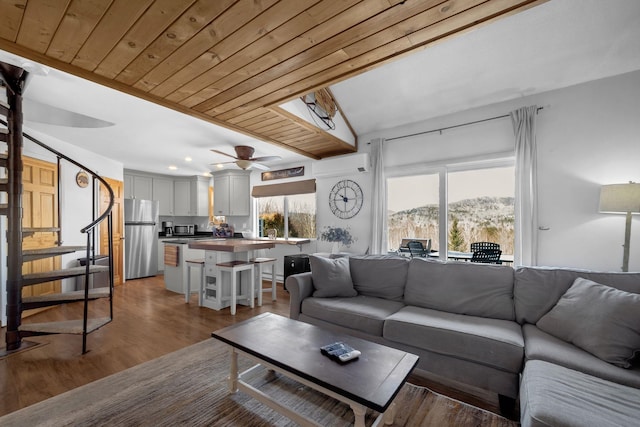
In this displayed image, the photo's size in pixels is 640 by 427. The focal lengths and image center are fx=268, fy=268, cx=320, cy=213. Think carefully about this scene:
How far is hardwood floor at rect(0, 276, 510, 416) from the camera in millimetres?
1919

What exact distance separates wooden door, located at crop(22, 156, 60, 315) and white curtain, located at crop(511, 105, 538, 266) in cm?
588

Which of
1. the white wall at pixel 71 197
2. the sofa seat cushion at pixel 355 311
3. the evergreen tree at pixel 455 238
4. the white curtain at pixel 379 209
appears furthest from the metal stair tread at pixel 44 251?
the evergreen tree at pixel 455 238

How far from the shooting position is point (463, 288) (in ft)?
7.66

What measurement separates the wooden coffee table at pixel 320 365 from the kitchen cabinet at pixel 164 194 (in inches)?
229

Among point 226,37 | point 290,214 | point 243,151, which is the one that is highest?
point 226,37

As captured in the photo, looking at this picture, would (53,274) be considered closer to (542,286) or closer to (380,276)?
(380,276)

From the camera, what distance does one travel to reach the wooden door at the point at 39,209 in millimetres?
3432

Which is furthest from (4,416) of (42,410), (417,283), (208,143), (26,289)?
(208,143)

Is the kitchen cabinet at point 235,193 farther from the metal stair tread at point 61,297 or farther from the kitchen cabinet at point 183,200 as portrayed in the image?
the metal stair tread at point 61,297

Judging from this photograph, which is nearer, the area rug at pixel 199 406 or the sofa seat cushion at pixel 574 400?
the sofa seat cushion at pixel 574 400

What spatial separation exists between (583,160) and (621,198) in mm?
645

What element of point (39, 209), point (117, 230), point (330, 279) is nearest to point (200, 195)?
point (117, 230)

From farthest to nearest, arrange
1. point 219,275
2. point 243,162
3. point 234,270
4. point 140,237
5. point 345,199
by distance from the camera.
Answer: point 140,237
point 345,199
point 243,162
point 219,275
point 234,270

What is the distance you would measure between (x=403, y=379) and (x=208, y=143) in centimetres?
399
